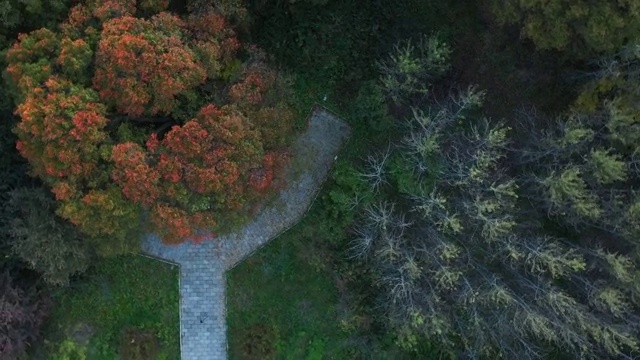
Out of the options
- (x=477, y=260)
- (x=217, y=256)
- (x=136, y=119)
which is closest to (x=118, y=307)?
(x=217, y=256)

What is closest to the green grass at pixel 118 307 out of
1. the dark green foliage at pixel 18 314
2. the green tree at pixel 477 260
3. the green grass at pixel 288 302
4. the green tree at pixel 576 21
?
the dark green foliage at pixel 18 314

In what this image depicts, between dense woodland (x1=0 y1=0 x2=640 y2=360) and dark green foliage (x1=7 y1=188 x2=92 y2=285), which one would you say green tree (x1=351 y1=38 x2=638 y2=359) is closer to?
dense woodland (x1=0 y1=0 x2=640 y2=360)

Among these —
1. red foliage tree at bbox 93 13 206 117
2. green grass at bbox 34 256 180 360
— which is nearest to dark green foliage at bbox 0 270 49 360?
green grass at bbox 34 256 180 360

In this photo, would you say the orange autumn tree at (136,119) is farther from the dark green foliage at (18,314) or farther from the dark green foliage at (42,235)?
the dark green foliage at (18,314)

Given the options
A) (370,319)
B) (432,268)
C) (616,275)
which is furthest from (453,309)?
(616,275)

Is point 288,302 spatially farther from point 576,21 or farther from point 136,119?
point 576,21

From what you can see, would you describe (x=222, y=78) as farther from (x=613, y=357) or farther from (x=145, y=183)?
(x=613, y=357)
